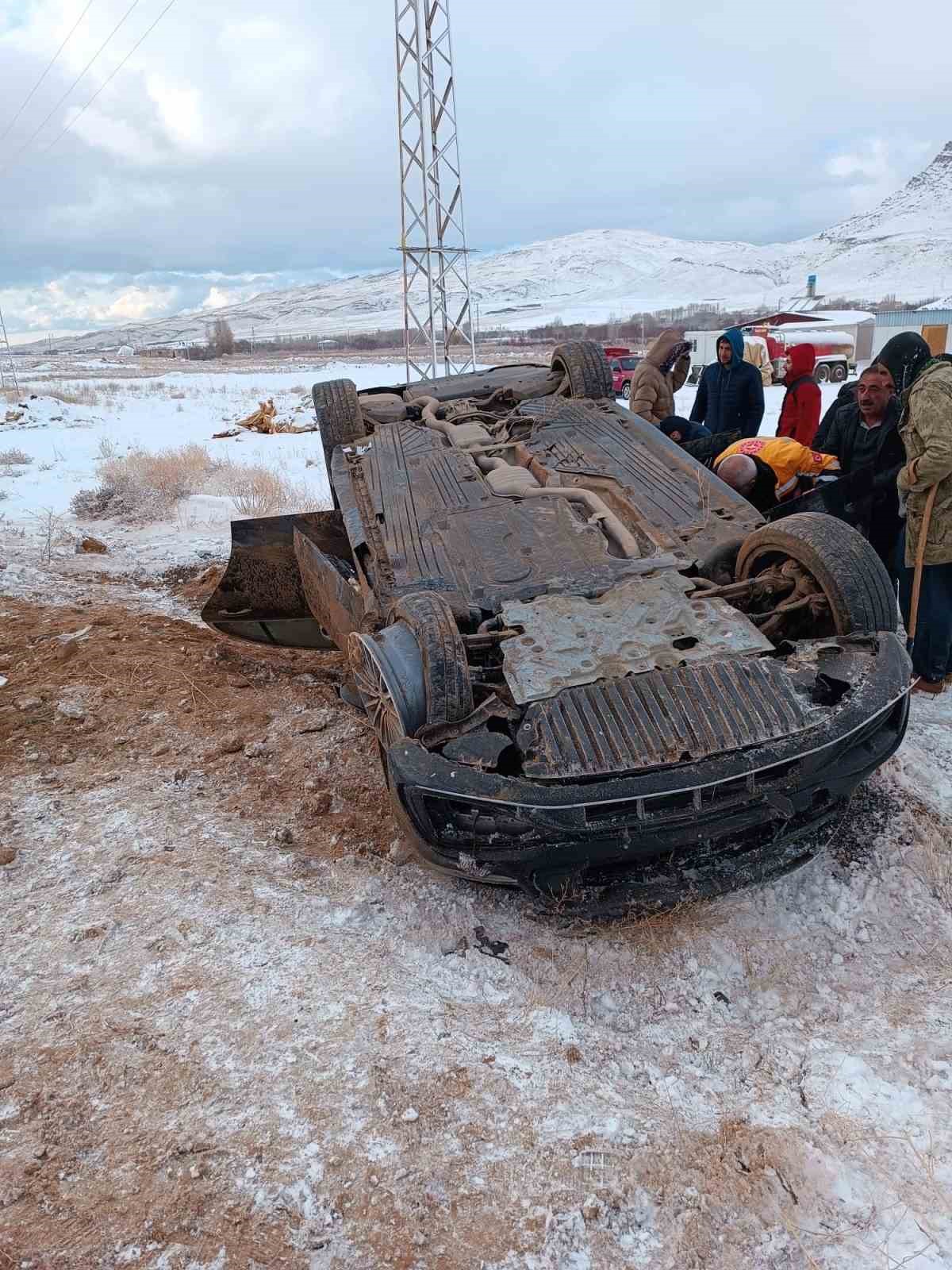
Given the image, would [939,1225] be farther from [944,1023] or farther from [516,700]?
[516,700]

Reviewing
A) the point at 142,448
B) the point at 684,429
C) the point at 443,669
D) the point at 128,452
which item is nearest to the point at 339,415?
Result: the point at 684,429

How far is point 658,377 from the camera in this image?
6.87m

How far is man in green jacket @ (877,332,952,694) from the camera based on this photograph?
4250 mm

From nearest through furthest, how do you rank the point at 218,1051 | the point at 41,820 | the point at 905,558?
the point at 218,1051 < the point at 41,820 < the point at 905,558

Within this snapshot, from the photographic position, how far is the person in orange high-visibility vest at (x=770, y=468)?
16.7 feet

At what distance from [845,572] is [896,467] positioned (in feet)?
6.59

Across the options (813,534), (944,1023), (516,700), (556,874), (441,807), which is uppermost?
(813,534)

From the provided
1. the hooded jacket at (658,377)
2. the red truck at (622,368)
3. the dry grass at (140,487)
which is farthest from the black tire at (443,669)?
the red truck at (622,368)

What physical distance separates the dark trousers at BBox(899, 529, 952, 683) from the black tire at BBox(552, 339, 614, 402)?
89.8 inches

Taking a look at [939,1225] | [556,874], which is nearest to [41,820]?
[556,874]

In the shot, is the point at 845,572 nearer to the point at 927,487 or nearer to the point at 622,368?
the point at 927,487

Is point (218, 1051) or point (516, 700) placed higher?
point (516, 700)

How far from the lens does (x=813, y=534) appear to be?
11.5 feet

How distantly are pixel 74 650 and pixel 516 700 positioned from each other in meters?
4.00
